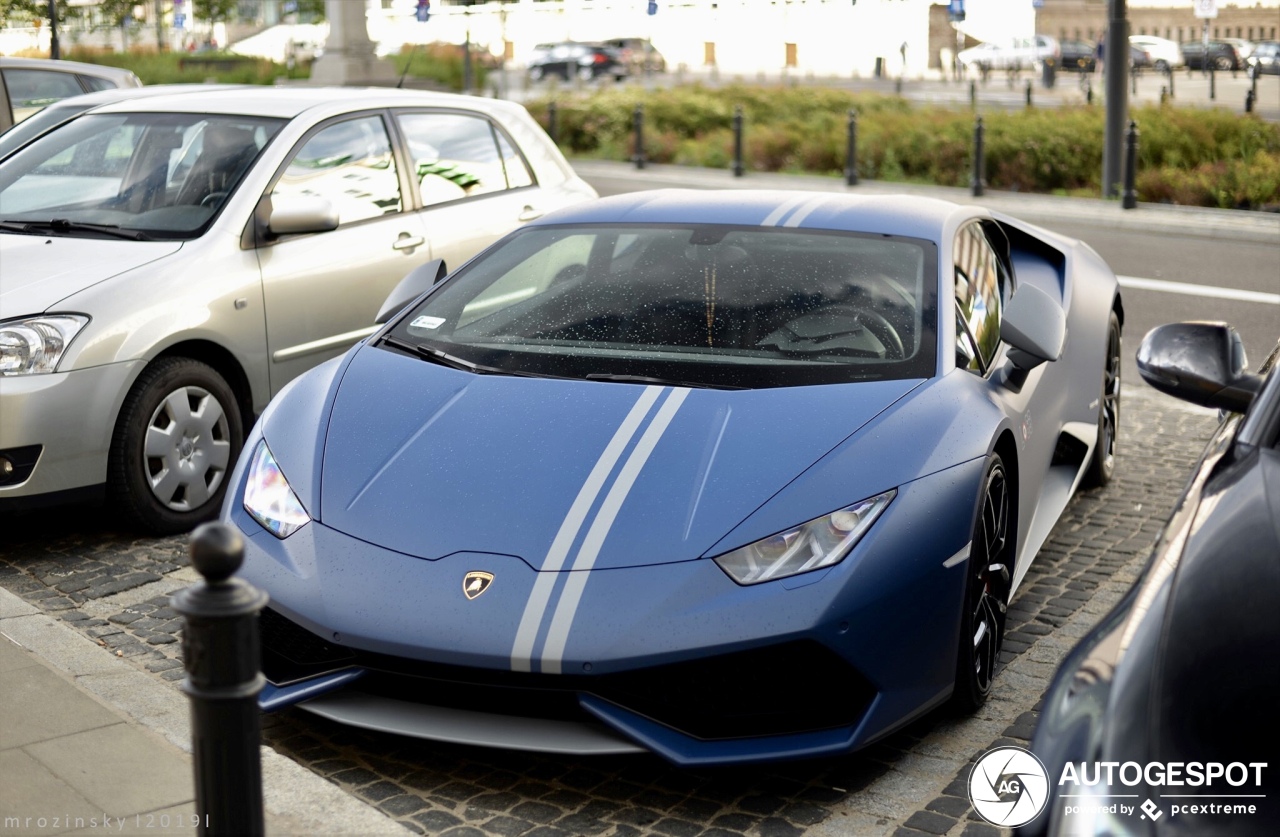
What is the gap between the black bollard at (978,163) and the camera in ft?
58.2

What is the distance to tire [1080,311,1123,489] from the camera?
20.6 feet

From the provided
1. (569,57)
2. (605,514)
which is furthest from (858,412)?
(569,57)

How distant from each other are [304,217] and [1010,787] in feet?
13.6

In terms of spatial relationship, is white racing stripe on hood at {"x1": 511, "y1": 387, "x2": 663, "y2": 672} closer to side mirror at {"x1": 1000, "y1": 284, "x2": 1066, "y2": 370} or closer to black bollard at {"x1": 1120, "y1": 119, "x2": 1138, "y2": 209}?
side mirror at {"x1": 1000, "y1": 284, "x2": 1066, "y2": 370}

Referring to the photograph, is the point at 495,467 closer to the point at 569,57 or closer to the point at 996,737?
the point at 996,737

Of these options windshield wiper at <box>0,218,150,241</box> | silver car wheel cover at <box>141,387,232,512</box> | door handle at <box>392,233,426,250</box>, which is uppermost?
windshield wiper at <box>0,218,150,241</box>

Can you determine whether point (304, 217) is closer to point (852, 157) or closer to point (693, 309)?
point (693, 309)

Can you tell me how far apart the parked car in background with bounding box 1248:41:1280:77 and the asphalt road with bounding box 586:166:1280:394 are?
111 ft

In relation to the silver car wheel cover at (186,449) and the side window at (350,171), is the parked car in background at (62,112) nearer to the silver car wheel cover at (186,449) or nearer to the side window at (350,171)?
the side window at (350,171)

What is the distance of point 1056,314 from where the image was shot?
4680mm

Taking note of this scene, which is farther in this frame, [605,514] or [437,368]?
[437,368]

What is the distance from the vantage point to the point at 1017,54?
5247cm

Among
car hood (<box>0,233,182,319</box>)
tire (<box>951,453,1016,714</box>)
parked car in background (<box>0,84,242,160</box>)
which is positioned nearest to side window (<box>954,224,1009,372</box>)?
tire (<box>951,453,1016,714</box>)

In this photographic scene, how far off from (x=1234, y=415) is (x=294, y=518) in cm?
238
